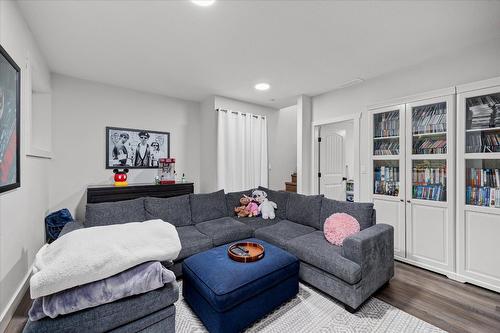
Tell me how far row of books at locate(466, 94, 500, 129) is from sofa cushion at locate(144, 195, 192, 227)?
11.4ft

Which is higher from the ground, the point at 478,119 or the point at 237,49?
the point at 237,49

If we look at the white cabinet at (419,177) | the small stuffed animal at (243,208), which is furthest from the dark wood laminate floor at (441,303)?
→ the small stuffed animal at (243,208)

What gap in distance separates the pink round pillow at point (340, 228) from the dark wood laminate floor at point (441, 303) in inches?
23.9

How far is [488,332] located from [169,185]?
3767 mm

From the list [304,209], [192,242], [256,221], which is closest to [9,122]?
[192,242]

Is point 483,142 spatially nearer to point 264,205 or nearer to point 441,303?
point 441,303

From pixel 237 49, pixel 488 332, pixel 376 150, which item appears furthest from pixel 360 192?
pixel 237 49

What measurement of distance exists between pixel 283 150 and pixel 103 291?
447 cm

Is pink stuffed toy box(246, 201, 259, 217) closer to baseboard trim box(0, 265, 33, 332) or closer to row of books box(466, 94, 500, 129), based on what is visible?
baseboard trim box(0, 265, 33, 332)

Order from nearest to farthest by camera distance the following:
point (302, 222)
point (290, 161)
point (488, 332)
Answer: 1. point (488, 332)
2. point (302, 222)
3. point (290, 161)

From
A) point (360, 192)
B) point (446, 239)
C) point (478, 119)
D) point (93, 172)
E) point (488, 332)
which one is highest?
point (478, 119)

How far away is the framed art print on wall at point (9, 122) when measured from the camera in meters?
1.59

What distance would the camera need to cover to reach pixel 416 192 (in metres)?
2.85

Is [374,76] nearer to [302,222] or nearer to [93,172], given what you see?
[302,222]
